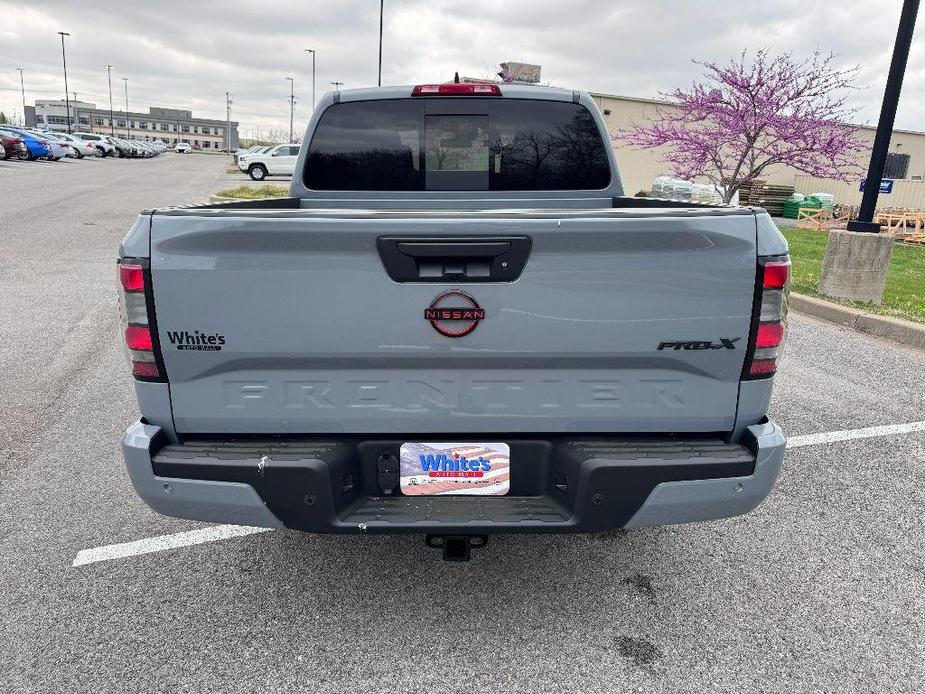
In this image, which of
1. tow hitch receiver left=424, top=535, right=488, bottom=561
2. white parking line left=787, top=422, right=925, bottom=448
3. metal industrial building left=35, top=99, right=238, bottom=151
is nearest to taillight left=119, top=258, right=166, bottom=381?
tow hitch receiver left=424, top=535, right=488, bottom=561

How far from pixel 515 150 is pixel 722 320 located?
6.12ft

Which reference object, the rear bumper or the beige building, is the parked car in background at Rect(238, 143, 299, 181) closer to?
the beige building

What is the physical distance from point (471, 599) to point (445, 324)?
1.30m

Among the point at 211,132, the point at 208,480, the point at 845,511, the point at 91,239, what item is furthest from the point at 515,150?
the point at 211,132

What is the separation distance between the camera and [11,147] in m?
36.9

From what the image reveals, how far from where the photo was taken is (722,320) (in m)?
2.35

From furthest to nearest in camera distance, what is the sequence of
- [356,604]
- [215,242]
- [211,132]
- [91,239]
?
[211,132] → [91,239] → [356,604] → [215,242]

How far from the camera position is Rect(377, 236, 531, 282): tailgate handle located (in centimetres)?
227

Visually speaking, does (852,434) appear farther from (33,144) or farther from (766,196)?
(33,144)

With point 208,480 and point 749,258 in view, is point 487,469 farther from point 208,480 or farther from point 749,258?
point 749,258

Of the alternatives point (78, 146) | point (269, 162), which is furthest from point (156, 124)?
point (269, 162)

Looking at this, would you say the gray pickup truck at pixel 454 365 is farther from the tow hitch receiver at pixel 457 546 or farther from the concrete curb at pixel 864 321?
the concrete curb at pixel 864 321

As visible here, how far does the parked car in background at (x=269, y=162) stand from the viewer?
118ft

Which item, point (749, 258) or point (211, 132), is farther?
point (211, 132)
